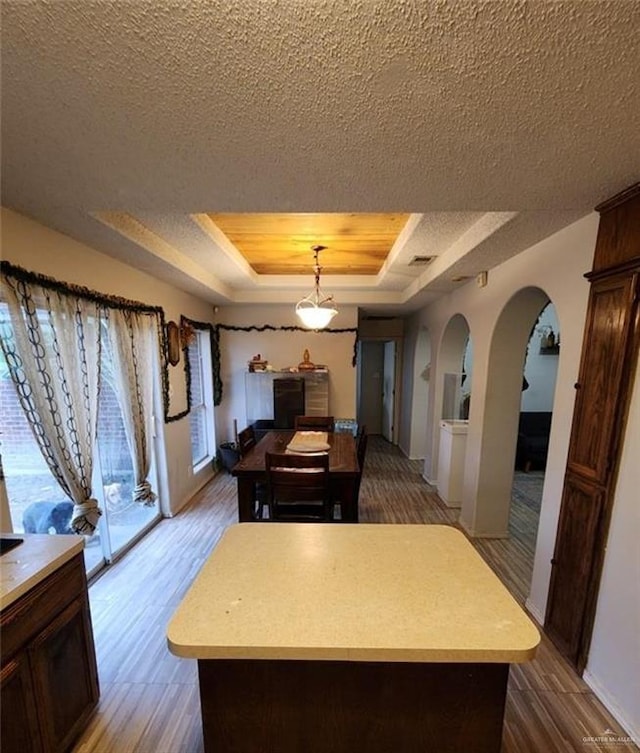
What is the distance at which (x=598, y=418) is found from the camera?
1590 mm

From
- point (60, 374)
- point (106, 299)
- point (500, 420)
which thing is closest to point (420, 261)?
point (500, 420)

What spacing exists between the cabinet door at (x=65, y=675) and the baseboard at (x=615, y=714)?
2.25 m

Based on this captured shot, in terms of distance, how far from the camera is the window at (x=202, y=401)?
4266 mm

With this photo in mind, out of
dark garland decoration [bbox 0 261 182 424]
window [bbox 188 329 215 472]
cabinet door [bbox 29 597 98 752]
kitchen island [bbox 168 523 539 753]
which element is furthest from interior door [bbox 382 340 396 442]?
cabinet door [bbox 29 597 98 752]

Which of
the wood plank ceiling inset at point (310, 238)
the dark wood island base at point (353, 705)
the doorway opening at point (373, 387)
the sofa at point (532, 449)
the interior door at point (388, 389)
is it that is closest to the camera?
the dark wood island base at point (353, 705)

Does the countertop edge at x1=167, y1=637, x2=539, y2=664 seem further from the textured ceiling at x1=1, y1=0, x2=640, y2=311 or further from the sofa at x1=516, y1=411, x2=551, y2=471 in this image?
the sofa at x1=516, y1=411, x2=551, y2=471

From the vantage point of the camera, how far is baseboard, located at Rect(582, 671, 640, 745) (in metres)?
1.39

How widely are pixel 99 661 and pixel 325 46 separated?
2.82 m

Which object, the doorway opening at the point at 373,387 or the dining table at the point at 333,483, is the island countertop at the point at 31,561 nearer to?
the dining table at the point at 333,483

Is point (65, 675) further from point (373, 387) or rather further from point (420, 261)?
point (373, 387)

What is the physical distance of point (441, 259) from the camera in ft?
9.11

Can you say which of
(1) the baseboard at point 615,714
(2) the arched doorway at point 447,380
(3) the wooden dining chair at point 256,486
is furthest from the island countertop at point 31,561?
(2) the arched doorway at point 447,380

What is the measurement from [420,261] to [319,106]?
2.18m

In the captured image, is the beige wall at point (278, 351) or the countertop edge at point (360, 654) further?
the beige wall at point (278, 351)
